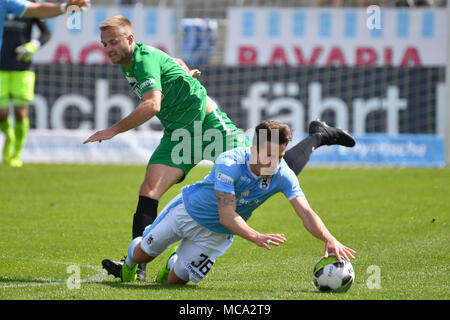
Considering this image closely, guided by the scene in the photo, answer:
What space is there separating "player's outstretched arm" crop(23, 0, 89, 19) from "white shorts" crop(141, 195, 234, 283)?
2585 mm

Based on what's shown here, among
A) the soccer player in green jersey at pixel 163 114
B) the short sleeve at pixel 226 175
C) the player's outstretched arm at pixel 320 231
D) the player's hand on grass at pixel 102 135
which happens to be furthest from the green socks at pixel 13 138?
the player's outstretched arm at pixel 320 231

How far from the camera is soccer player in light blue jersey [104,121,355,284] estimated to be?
5516 millimetres

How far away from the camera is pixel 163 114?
7129 mm

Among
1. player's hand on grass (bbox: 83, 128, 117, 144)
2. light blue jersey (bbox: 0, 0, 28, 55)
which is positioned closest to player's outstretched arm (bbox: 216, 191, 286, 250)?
player's hand on grass (bbox: 83, 128, 117, 144)

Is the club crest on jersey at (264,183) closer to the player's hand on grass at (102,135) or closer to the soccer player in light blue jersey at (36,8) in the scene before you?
the player's hand on grass at (102,135)

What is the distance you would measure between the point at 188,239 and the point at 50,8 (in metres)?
3.23

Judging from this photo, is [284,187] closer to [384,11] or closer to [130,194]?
[130,194]

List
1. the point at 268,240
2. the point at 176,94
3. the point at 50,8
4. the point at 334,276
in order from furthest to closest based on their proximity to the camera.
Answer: the point at 50,8 → the point at 176,94 → the point at 334,276 → the point at 268,240

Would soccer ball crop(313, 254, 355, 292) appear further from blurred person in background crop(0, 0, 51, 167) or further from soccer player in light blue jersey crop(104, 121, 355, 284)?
blurred person in background crop(0, 0, 51, 167)

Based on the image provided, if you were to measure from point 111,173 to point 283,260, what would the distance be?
24.9ft

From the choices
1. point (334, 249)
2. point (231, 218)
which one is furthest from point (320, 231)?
point (231, 218)

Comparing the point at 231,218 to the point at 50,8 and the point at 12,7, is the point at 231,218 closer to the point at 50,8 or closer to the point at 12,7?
the point at 50,8

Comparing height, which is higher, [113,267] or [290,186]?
[290,186]

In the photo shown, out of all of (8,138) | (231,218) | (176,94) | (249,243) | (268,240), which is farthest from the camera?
(8,138)
